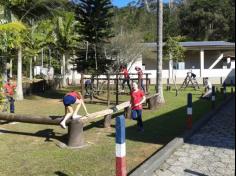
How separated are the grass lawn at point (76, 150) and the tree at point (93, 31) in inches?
583

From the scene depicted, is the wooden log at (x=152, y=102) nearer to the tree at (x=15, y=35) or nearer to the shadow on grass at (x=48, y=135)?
the tree at (x=15, y=35)

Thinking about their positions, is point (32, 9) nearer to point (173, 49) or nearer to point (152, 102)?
point (152, 102)

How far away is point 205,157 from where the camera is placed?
8273 mm

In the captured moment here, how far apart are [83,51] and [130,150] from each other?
70.4ft

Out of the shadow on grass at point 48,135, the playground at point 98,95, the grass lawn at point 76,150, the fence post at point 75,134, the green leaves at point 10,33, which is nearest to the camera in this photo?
the grass lawn at point 76,150

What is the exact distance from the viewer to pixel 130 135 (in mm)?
11422

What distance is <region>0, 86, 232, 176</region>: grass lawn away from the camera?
25.7 feet

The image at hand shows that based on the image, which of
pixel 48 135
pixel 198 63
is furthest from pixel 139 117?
pixel 198 63

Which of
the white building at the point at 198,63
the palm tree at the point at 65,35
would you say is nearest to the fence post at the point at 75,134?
the palm tree at the point at 65,35

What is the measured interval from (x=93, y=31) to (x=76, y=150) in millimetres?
20490

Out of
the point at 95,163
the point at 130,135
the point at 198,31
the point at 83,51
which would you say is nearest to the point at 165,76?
the point at 83,51

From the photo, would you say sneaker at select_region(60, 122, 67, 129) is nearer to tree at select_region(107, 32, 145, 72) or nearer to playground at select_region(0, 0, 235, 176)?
playground at select_region(0, 0, 235, 176)

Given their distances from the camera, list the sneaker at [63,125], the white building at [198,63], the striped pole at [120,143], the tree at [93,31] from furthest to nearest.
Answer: the white building at [198,63] < the tree at [93,31] < the sneaker at [63,125] < the striped pole at [120,143]

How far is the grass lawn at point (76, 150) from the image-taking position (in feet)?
25.7
